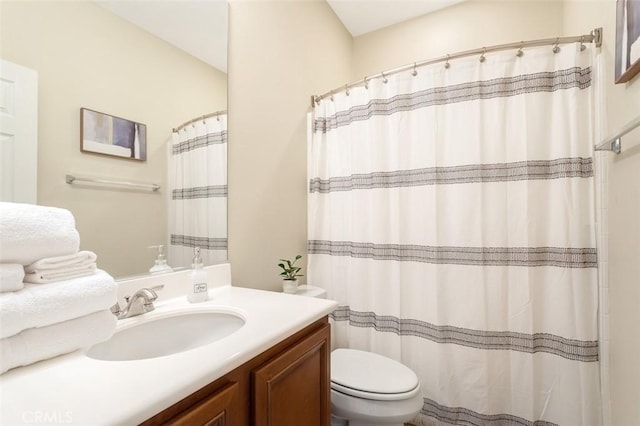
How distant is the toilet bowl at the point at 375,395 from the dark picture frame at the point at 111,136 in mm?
1200

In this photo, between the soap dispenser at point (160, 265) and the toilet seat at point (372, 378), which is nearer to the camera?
the soap dispenser at point (160, 265)

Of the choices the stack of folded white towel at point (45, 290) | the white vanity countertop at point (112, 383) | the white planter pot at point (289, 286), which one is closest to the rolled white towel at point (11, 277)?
the stack of folded white towel at point (45, 290)

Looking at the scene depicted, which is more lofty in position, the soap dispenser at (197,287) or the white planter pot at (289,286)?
the soap dispenser at (197,287)

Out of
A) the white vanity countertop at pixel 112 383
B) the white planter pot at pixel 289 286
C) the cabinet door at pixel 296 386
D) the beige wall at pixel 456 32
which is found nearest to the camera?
the white vanity countertop at pixel 112 383

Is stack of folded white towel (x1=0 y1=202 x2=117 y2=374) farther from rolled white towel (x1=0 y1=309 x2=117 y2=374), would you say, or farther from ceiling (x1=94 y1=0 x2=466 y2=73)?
ceiling (x1=94 y1=0 x2=466 y2=73)

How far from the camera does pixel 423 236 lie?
1512 mm

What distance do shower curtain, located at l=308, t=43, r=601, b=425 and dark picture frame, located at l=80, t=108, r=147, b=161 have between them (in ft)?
3.60

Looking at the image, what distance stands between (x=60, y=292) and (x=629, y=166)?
1681mm

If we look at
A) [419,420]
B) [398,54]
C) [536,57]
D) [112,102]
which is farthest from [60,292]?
[398,54]

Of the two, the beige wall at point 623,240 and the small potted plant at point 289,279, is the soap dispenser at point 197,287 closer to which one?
the small potted plant at point 289,279

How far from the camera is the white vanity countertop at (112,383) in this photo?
44 cm

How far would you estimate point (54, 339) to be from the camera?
585 millimetres

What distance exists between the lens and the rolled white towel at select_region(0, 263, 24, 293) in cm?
54

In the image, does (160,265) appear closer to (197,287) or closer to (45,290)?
(197,287)
